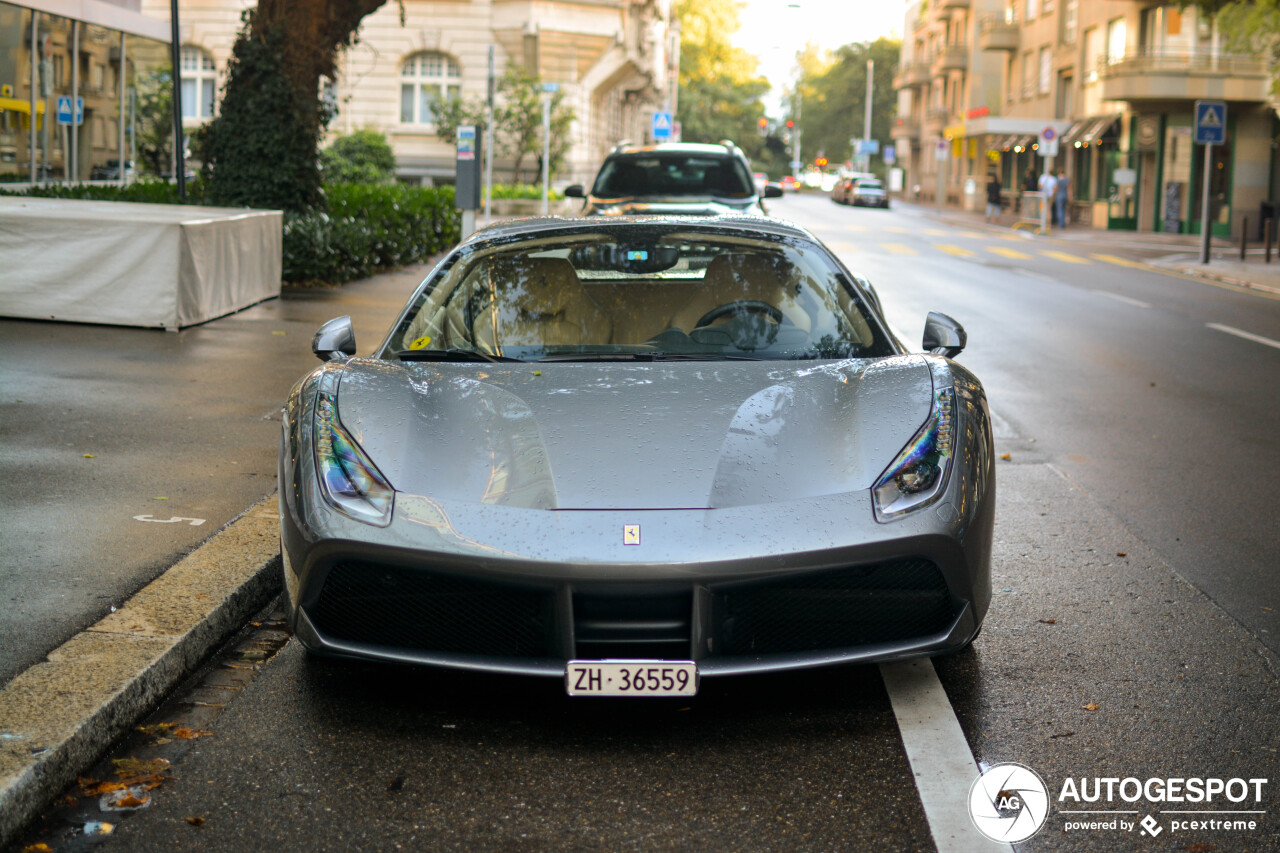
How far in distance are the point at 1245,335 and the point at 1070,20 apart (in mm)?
41080

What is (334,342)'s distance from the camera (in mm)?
4730

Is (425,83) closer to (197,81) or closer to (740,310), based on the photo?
(197,81)

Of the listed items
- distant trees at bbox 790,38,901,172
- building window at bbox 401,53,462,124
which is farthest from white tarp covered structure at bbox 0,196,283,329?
distant trees at bbox 790,38,901,172

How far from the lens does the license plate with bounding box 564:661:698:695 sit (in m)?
3.31

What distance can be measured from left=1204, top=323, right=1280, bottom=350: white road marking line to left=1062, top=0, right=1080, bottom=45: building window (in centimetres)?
3737

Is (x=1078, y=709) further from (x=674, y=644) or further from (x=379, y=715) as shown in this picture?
(x=379, y=715)

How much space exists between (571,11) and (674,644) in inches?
1551

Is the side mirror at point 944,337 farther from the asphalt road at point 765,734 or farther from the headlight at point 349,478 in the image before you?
the headlight at point 349,478

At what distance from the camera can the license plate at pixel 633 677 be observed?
3311 millimetres

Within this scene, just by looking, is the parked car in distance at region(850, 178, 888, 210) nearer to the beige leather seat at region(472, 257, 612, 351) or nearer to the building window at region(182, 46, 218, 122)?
the building window at region(182, 46, 218, 122)

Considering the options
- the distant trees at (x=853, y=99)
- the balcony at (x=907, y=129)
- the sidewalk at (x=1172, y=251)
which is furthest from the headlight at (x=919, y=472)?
the distant trees at (x=853, y=99)

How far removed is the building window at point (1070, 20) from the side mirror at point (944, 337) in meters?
48.2

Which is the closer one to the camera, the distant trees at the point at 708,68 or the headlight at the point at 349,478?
the headlight at the point at 349,478

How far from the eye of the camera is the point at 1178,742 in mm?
3520
